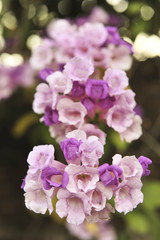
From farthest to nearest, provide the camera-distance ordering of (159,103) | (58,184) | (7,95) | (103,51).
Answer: (159,103) → (7,95) → (103,51) → (58,184)

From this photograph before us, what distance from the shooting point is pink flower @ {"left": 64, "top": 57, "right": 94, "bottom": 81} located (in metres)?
0.95

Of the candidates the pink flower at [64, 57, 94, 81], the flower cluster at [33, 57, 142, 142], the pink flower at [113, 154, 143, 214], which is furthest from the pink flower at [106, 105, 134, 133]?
the pink flower at [113, 154, 143, 214]

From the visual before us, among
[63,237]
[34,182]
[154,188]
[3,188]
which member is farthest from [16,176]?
[34,182]

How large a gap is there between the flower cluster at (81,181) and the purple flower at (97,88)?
187 mm

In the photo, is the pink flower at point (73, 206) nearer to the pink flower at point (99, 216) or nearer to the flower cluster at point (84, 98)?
the pink flower at point (99, 216)

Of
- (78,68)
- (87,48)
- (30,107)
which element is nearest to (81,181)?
(78,68)

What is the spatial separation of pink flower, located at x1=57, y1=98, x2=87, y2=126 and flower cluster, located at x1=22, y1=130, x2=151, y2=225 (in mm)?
172

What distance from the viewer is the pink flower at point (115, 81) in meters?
0.95

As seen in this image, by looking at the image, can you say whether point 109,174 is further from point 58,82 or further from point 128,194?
point 58,82

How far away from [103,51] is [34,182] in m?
0.54

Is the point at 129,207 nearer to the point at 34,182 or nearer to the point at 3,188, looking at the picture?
the point at 34,182

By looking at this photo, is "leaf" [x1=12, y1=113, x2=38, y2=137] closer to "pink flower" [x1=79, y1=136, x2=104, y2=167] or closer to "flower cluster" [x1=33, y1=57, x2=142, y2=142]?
"flower cluster" [x1=33, y1=57, x2=142, y2=142]

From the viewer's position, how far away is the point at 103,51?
3.70 ft

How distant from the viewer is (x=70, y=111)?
0.97 m
